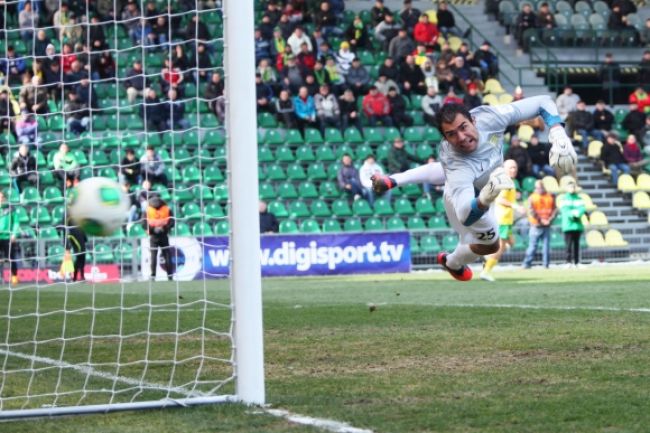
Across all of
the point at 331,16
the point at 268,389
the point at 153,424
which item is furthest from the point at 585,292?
the point at 331,16

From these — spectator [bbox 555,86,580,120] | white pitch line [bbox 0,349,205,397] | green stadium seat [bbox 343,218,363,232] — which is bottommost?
white pitch line [bbox 0,349,205,397]

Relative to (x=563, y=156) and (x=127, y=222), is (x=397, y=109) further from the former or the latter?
(x=127, y=222)

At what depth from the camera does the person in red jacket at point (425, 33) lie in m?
34.1

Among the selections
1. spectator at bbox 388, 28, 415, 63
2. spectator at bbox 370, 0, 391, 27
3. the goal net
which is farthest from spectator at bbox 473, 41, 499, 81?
the goal net

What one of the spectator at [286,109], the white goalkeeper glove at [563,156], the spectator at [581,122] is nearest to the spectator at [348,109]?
the spectator at [286,109]

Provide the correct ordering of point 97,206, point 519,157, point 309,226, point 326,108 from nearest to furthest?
point 97,206
point 309,226
point 326,108
point 519,157

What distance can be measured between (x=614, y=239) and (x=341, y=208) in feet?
22.7

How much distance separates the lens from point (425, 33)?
34125 millimetres

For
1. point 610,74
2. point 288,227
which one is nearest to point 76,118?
point 288,227

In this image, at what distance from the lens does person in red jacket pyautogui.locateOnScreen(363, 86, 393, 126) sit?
31609mm

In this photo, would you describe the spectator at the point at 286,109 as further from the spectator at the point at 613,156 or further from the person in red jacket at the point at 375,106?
the spectator at the point at 613,156

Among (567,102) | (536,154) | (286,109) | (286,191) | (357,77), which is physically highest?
(357,77)

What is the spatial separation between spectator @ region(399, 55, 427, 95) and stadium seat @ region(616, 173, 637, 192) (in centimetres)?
597

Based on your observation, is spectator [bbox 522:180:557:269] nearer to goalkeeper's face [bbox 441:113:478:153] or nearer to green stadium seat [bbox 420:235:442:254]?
green stadium seat [bbox 420:235:442:254]
